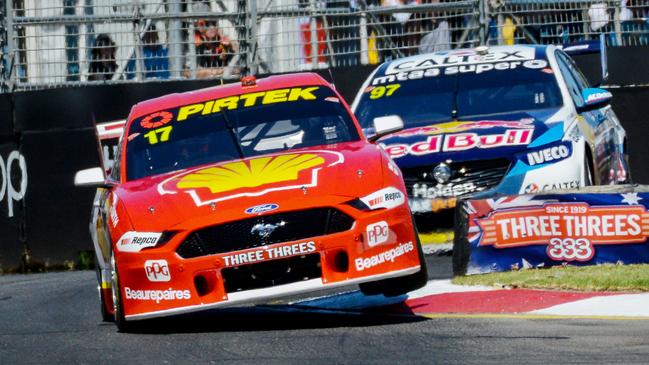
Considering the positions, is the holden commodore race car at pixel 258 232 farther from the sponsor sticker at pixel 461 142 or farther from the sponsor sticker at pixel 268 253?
the sponsor sticker at pixel 461 142

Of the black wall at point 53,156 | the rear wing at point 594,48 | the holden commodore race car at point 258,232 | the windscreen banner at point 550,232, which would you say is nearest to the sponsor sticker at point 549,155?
the windscreen banner at point 550,232

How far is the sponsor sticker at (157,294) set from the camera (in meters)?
8.41

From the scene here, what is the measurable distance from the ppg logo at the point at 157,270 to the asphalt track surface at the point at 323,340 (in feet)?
1.13

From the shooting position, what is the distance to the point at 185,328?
900cm

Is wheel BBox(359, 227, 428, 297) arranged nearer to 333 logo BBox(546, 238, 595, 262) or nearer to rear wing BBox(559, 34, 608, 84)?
333 logo BBox(546, 238, 595, 262)

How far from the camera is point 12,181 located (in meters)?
15.3

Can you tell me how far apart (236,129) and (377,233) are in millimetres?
1868

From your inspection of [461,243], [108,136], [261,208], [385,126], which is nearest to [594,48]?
[108,136]

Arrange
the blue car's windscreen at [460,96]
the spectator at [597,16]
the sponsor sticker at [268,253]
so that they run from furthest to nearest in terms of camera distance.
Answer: the spectator at [597,16] → the blue car's windscreen at [460,96] → the sponsor sticker at [268,253]

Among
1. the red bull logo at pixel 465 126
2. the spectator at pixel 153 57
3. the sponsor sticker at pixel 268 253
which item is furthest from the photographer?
the spectator at pixel 153 57

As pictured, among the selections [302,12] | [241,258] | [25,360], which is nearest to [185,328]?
[241,258]

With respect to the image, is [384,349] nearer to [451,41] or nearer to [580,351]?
[580,351]

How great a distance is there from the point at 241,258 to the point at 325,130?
179 centimetres

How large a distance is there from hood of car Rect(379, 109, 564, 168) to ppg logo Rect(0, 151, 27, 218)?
454 centimetres
